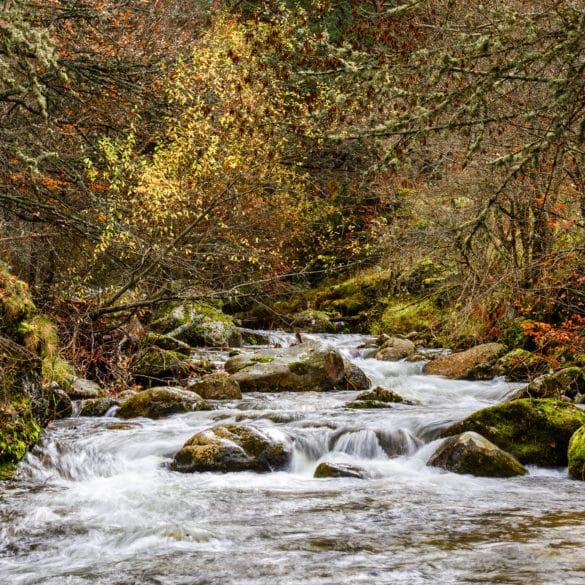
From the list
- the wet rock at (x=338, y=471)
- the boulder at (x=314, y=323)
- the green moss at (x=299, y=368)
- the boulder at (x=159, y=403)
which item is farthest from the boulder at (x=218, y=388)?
the boulder at (x=314, y=323)

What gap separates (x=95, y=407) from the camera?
34.0 feet

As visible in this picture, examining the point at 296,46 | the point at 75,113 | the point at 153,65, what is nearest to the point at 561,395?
the point at 296,46

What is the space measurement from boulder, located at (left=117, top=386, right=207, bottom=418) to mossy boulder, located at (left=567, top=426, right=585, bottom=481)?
5754 millimetres

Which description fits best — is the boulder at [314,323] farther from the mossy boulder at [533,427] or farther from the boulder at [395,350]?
the mossy boulder at [533,427]

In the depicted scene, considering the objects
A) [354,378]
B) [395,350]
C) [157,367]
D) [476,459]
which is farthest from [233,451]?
[395,350]

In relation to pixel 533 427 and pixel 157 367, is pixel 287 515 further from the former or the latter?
pixel 157 367

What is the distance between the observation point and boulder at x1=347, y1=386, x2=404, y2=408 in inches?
427

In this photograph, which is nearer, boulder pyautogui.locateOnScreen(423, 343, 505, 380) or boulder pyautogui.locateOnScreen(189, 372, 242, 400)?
boulder pyautogui.locateOnScreen(189, 372, 242, 400)

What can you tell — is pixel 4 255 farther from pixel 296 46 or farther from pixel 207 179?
pixel 296 46

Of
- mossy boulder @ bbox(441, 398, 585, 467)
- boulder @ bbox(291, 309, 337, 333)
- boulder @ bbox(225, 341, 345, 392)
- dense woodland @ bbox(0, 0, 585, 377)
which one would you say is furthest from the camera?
boulder @ bbox(291, 309, 337, 333)

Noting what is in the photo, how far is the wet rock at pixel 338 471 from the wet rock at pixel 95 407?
4.21 meters

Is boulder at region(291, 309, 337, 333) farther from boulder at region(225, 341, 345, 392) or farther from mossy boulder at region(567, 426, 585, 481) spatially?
mossy boulder at region(567, 426, 585, 481)

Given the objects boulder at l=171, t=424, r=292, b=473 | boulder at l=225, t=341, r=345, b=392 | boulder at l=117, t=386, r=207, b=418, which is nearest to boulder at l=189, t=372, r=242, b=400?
boulder at l=117, t=386, r=207, b=418

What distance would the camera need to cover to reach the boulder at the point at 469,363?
43.0 ft
